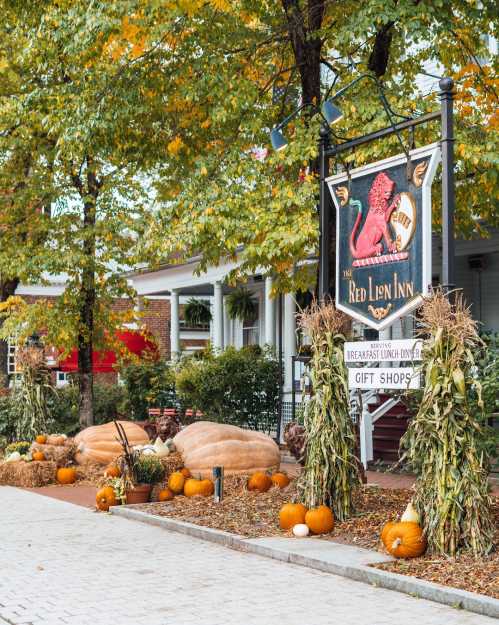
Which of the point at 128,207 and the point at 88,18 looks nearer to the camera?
the point at 88,18

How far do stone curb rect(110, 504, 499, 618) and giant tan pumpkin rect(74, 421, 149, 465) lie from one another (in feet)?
16.8

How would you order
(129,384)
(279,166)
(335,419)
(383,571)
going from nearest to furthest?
1. (383,571)
2. (335,419)
3. (279,166)
4. (129,384)

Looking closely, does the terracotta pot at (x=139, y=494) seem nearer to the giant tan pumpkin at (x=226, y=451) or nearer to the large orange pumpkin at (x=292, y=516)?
the giant tan pumpkin at (x=226, y=451)

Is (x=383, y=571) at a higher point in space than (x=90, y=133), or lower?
lower

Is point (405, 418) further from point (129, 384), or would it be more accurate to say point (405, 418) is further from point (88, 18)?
point (129, 384)

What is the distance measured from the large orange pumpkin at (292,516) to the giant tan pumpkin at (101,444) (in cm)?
608

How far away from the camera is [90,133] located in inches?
502

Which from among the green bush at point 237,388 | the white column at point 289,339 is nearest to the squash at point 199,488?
the green bush at point 237,388

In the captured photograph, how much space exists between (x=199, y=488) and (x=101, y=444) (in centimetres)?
396

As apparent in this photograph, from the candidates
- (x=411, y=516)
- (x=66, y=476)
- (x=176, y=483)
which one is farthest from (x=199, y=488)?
(x=411, y=516)

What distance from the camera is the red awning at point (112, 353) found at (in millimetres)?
20406

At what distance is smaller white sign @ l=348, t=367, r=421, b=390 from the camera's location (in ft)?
28.0

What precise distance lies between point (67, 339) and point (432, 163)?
11.1m

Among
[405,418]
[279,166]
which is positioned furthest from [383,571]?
[405,418]
